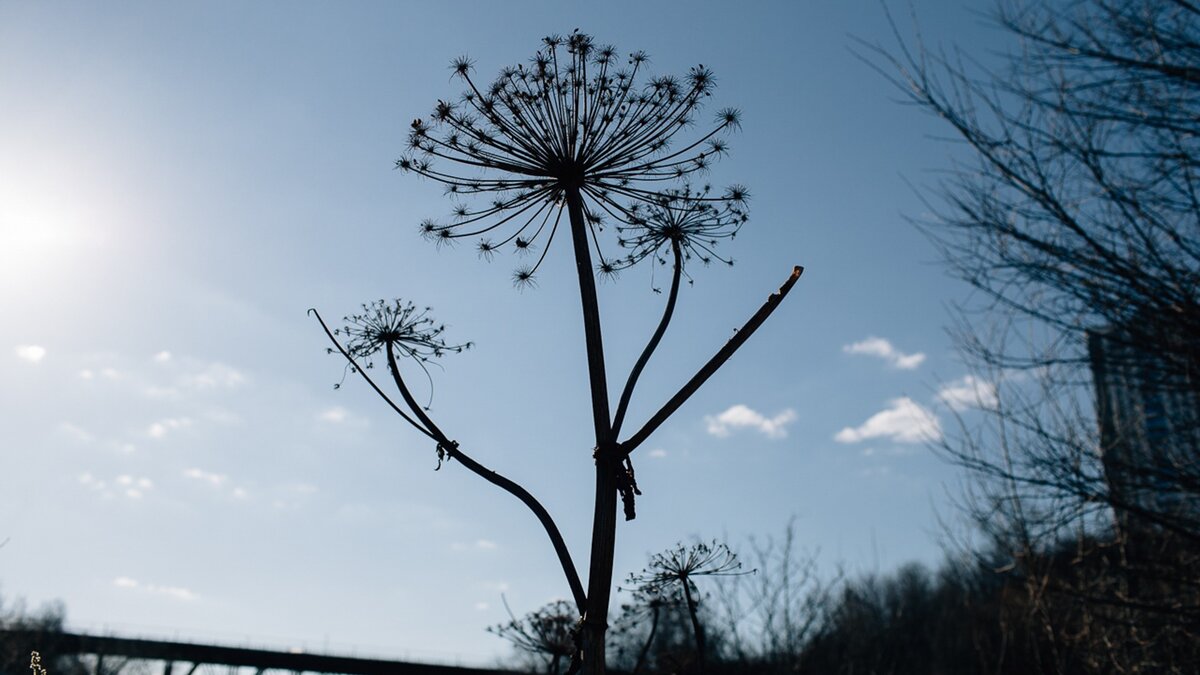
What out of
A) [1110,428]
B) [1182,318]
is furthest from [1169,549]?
[1182,318]

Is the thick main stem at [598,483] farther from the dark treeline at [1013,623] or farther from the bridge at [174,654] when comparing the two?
the bridge at [174,654]

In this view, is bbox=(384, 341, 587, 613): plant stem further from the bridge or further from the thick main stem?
the bridge

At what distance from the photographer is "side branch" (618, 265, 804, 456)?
2922 millimetres

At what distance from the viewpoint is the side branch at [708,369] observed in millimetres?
2922

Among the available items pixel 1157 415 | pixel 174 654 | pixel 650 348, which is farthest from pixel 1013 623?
pixel 174 654

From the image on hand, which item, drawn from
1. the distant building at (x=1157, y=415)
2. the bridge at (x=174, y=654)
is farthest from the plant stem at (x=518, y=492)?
the bridge at (x=174, y=654)

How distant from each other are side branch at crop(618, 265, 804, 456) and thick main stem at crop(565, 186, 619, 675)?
86mm

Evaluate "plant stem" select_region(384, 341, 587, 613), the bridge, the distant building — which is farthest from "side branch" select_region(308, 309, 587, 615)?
the bridge

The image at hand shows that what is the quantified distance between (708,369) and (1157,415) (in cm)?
776

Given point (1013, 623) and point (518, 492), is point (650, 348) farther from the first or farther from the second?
point (1013, 623)

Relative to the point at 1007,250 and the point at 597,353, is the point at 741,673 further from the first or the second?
the point at 597,353

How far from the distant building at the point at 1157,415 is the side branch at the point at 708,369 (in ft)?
17.8

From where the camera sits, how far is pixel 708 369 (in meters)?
3.01

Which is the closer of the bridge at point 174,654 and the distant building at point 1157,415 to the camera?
the distant building at point 1157,415
